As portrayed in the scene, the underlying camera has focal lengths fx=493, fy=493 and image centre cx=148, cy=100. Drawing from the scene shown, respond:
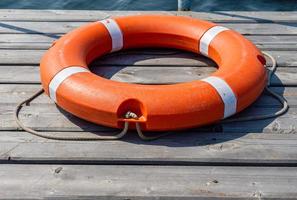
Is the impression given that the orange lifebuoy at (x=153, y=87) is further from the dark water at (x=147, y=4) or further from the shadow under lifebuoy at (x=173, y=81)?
the dark water at (x=147, y=4)

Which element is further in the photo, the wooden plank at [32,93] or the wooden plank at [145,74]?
the wooden plank at [145,74]

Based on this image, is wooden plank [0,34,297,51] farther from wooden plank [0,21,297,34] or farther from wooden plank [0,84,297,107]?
wooden plank [0,84,297,107]

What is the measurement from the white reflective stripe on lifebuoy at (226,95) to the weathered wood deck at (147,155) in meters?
0.07

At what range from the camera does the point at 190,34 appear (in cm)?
254

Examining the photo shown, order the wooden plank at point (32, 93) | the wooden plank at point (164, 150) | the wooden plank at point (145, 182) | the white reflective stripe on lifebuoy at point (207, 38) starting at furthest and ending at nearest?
the white reflective stripe on lifebuoy at point (207, 38), the wooden plank at point (32, 93), the wooden plank at point (164, 150), the wooden plank at point (145, 182)

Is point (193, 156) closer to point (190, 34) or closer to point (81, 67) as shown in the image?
point (81, 67)

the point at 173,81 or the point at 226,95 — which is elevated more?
the point at 226,95

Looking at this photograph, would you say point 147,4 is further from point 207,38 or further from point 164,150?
point 164,150

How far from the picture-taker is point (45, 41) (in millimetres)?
2824

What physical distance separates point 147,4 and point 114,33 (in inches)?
127

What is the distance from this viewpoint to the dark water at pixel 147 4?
18.0 ft

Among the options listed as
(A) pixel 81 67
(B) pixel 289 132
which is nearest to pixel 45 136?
(A) pixel 81 67

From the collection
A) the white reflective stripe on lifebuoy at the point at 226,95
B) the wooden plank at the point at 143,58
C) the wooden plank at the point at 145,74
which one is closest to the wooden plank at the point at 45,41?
the wooden plank at the point at 143,58

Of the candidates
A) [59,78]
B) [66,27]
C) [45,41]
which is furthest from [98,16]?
[59,78]
